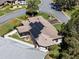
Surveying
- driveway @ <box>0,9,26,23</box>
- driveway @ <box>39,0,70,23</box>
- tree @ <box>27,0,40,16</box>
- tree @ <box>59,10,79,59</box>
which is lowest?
driveway @ <box>39,0,70,23</box>

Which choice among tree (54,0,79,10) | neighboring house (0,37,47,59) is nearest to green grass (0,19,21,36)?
neighboring house (0,37,47,59)

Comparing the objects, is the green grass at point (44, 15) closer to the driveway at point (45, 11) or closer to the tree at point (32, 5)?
the tree at point (32, 5)

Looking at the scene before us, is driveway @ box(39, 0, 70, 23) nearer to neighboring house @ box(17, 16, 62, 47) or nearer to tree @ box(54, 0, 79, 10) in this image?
tree @ box(54, 0, 79, 10)

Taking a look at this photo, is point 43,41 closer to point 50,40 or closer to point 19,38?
point 50,40

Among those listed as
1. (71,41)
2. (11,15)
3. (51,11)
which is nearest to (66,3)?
(51,11)

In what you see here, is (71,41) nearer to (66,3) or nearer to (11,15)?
(11,15)

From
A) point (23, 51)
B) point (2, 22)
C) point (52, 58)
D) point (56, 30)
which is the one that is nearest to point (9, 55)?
point (23, 51)

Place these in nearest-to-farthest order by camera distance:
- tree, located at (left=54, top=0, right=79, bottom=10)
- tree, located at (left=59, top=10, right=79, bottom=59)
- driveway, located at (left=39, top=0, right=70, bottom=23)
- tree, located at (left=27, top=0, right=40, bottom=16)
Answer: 1. tree, located at (left=59, top=10, right=79, bottom=59)
2. driveway, located at (left=39, top=0, right=70, bottom=23)
3. tree, located at (left=27, top=0, right=40, bottom=16)
4. tree, located at (left=54, top=0, right=79, bottom=10)

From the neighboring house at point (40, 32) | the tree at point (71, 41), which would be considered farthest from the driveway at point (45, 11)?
the tree at point (71, 41)
